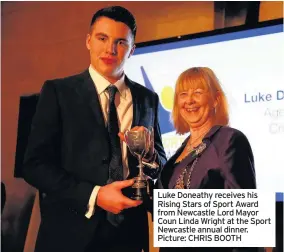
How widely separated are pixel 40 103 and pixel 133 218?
0.59 metres

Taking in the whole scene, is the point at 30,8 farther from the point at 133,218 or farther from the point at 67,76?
the point at 133,218

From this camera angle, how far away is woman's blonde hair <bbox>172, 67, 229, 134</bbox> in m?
1.89

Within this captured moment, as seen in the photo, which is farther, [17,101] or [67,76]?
[17,101]

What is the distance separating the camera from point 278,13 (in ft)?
6.34

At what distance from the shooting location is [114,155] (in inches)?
72.9

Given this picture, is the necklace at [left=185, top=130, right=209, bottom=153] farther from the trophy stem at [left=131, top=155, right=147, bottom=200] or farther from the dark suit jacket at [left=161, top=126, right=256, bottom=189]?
the trophy stem at [left=131, top=155, right=147, bottom=200]

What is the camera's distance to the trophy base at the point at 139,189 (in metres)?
1.78

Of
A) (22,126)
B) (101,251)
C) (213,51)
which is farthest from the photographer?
(22,126)

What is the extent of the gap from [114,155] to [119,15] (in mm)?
566

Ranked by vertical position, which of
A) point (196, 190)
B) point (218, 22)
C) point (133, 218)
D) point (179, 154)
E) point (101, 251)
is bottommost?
point (101, 251)

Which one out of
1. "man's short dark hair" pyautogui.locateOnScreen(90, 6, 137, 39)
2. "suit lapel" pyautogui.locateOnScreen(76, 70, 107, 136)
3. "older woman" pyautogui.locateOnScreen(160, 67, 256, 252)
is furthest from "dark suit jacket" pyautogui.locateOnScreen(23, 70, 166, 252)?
"man's short dark hair" pyautogui.locateOnScreen(90, 6, 137, 39)

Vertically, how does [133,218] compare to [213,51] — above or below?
below

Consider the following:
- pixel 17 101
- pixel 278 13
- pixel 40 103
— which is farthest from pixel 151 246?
Result: pixel 278 13
